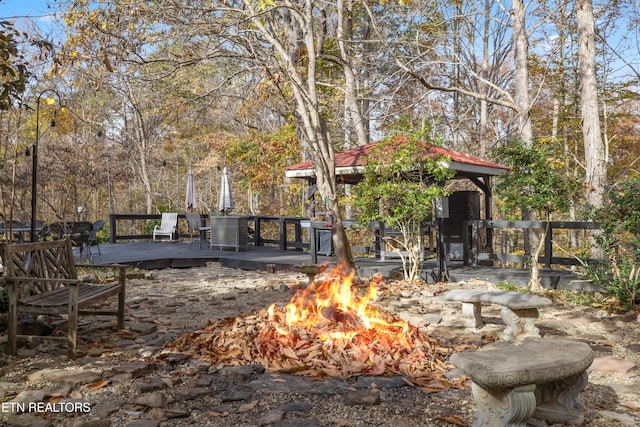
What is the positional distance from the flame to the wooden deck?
3.63 metres

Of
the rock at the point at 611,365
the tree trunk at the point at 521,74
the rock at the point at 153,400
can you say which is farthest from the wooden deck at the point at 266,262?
the rock at the point at 153,400

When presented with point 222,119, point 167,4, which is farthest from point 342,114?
point 167,4

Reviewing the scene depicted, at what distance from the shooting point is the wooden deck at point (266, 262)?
770 cm

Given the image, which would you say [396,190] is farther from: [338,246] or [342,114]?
[342,114]

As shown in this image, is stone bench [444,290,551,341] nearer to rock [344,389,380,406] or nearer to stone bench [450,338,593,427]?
stone bench [450,338,593,427]

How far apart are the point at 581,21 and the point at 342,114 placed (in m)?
7.84

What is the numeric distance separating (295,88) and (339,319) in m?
4.44

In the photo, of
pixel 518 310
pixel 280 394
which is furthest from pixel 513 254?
pixel 280 394

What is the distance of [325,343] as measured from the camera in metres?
3.92

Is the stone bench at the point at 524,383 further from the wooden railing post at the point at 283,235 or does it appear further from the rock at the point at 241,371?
the wooden railing post at the point at 283,235

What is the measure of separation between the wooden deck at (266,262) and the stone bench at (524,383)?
4.40 m

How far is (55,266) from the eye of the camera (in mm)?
4809

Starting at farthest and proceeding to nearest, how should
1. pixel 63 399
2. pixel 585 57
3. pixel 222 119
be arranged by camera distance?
pixel 222 119
pixel 585 57
pixel 63 399

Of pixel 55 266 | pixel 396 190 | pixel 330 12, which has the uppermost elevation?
pixel 330 12
